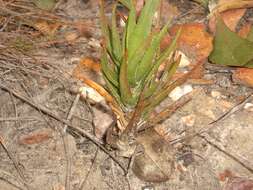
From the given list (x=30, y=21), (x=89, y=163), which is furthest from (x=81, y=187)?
(x=30, y=21)

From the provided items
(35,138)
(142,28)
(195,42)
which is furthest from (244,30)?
(35,138)

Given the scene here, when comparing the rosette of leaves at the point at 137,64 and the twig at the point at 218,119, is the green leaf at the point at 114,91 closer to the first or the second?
the rosette of leaves at the point at 137,64

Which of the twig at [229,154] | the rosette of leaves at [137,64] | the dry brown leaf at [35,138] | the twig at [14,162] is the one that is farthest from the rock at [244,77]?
the twig at [14,162]

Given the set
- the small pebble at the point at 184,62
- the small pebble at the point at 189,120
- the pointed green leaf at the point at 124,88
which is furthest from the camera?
the small pebble at the point at 184,62

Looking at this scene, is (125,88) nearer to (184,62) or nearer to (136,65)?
(136,65)

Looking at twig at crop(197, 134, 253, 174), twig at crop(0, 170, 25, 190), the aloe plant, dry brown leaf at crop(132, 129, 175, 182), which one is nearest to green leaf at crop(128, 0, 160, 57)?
the aloe plant
